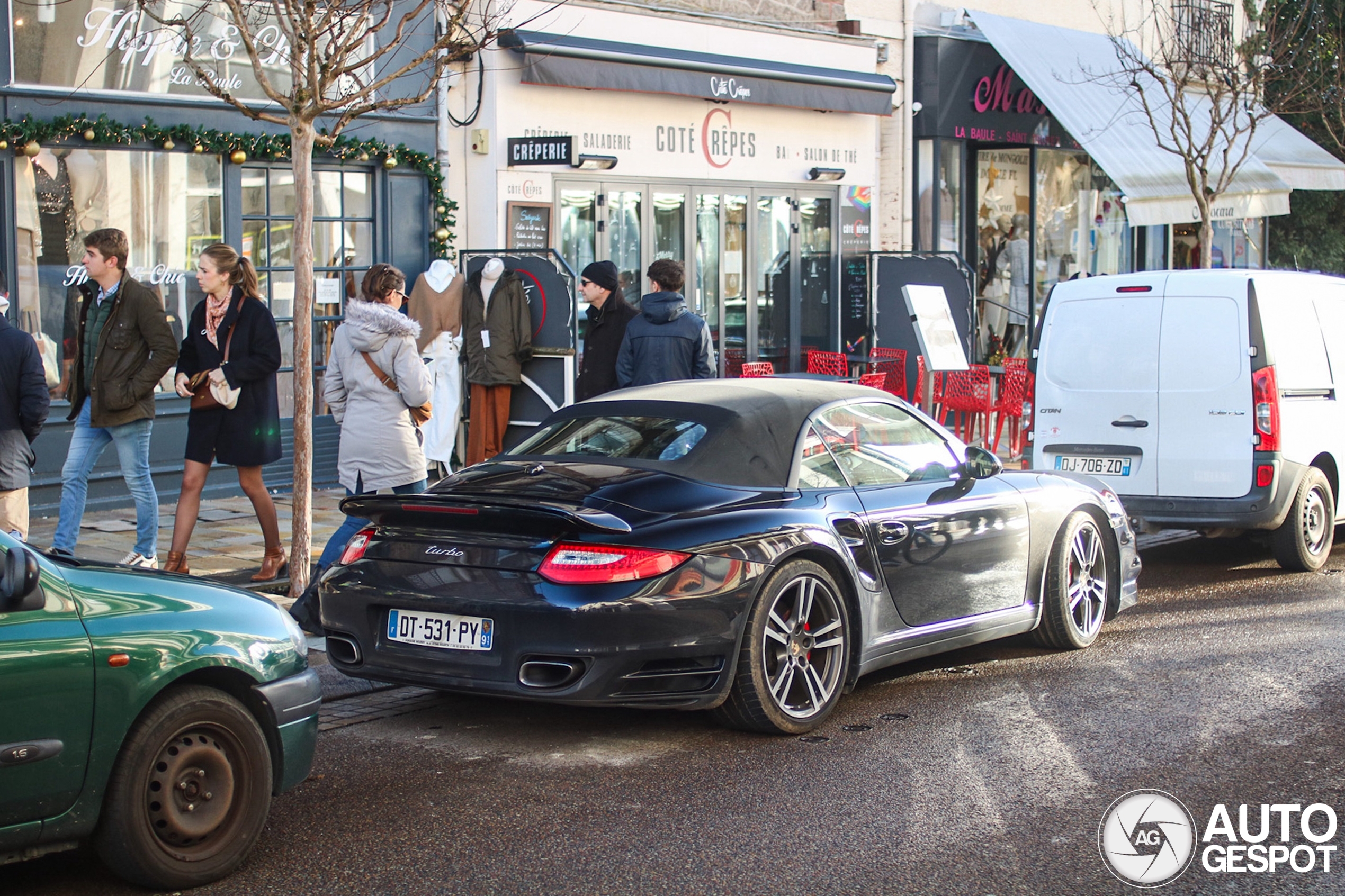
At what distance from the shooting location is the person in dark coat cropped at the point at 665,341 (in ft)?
33.8

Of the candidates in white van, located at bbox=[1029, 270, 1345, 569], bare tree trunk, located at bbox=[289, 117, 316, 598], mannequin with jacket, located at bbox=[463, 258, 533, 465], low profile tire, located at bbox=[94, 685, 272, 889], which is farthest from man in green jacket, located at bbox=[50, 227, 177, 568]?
white van, located at bbox=[1029, 270, 1345, 569]

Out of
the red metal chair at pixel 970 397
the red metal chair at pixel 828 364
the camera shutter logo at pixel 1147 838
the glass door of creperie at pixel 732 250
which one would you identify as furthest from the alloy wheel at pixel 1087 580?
Result: the red metal chair at pixel 828 364

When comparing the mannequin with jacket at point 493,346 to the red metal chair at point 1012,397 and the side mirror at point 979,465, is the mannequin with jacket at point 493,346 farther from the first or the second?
the side mirror at point 979,465

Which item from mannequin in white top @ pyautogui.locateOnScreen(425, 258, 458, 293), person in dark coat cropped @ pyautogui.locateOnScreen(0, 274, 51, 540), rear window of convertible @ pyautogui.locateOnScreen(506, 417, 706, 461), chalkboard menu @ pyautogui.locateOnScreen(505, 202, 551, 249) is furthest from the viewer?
chalkboard menu @ pyautogui.locateOnScreen(505, 202, 551, 249)

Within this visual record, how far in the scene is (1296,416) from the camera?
10016mm

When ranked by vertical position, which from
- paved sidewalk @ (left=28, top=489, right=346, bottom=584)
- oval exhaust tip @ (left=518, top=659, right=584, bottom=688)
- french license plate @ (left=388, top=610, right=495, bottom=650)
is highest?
french license plate @ (left=388, top=610, right=495, bottom=650)

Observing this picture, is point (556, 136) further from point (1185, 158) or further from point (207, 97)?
point (1185, 158)

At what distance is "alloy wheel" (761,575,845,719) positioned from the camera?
617 cm

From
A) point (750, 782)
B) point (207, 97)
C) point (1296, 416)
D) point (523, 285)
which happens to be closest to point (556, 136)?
point (523, 285)

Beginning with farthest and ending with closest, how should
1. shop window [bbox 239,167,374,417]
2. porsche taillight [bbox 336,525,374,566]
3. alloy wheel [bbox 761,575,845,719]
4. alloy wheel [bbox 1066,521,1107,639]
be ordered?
shop window [bbox 239,167,374,417]
alloy wheel [bbox 1066,521,1107,639]
porsche taillight [bbox 336,525,374,566]
alloy wheel [bbox 761,575,845,719]

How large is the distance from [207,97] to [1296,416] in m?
8.44

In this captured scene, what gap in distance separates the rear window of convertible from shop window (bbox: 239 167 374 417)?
20.9 feet

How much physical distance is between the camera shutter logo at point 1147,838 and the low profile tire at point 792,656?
136 centimetres

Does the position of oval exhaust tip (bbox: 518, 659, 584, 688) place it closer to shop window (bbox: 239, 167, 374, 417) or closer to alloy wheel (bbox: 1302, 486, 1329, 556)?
alloy wheel (bbox: 1302, 486, 1329, 556)
